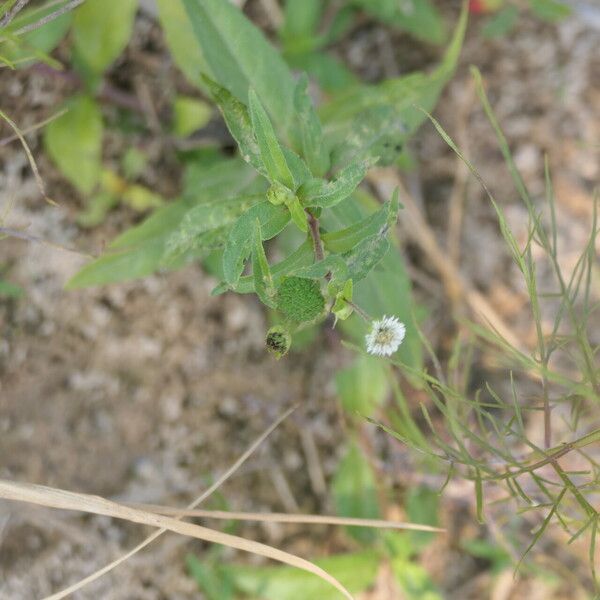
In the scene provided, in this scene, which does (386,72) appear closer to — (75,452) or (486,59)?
(486,59)

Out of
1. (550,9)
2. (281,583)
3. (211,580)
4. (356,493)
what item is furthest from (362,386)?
(550,9)

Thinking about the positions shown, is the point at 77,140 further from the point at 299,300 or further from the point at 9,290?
the point at 299,300

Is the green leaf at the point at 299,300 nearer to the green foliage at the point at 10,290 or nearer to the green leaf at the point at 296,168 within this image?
the green leaf at the point at 296,168

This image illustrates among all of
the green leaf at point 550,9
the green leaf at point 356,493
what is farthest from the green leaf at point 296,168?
the green leaf at point 550,9

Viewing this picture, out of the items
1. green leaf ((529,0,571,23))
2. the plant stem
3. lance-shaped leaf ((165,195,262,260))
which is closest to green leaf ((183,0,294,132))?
lance-shaped leaf ((165,195,262,260))

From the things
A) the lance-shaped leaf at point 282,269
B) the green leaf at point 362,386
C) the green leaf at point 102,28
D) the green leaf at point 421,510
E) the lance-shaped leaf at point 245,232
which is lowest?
the green leaf at point 421,510

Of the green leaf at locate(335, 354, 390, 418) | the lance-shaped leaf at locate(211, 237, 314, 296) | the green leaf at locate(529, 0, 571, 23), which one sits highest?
the lance-shaped leaf at locate(211, 237, 314, 296)

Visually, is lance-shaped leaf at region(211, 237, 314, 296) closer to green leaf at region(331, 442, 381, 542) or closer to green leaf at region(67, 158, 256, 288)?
green leaf at region(67, 158, 256, 288)
